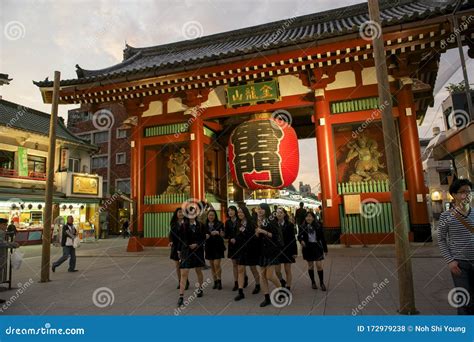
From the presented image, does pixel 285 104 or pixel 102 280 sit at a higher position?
pixel 285 104

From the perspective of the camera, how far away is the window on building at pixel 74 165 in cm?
2431

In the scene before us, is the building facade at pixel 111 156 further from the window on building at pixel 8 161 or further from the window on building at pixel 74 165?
the window on building at pixel 8 161

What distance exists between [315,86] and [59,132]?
22200mm

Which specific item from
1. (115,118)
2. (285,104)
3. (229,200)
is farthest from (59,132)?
(285,104)

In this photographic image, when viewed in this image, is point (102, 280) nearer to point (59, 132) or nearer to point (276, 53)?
point (276, 53)

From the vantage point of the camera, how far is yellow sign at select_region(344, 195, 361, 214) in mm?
9452

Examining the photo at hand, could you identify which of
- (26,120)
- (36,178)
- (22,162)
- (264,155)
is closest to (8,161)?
(22,162)

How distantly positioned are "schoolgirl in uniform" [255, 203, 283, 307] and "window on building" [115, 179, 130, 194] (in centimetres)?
2581

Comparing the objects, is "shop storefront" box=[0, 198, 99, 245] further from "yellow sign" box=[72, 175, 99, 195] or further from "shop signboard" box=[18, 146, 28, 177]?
"shop signboard" box=[18, 146, 28, 177]

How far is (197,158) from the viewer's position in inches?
446

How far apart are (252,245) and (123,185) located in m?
26.3

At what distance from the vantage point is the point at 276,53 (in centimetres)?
932

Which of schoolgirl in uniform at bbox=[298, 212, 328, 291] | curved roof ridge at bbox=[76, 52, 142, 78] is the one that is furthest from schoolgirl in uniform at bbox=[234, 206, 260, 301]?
curved roof ridge at bbox=[76, 52, 142, 78]

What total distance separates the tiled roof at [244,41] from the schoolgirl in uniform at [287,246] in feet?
19.2
